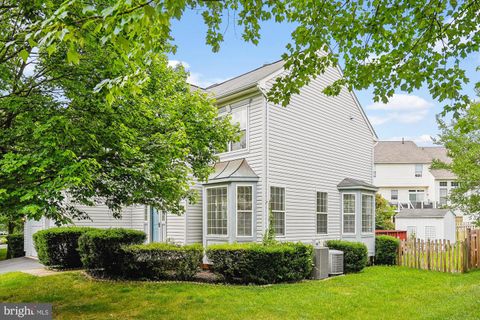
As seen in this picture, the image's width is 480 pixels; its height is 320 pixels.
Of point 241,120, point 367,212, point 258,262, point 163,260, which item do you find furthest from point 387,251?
point 163,260

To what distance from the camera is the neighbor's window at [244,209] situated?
45.0ft

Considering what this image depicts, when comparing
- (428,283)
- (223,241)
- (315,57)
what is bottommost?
(428,283)

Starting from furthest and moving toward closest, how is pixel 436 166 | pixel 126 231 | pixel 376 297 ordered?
pixel 436 166 → pixel 126 231 → pixel 376 297

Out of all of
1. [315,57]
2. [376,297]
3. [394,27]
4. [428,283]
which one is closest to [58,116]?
[315,57]

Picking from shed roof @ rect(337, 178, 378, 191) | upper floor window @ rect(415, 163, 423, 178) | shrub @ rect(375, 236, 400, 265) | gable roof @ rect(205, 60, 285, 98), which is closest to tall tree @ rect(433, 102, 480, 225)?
shed roof @ rect(337, 178, 378, 191)

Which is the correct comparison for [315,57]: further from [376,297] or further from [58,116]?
[376,297]

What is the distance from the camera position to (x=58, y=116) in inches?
268

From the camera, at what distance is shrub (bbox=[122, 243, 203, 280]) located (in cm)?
1135

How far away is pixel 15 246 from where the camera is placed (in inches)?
790

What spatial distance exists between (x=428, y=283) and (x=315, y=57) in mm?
8055

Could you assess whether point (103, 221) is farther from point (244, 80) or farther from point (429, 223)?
point (429, 223)

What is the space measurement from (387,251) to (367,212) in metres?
1.67

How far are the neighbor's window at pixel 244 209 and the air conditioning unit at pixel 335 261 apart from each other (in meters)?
2.79

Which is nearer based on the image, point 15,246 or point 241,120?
point 241,120
